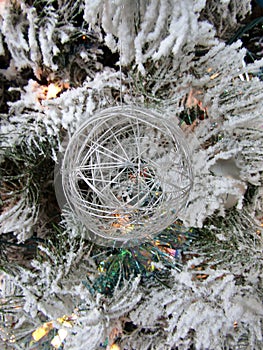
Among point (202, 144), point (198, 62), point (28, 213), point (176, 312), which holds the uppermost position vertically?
point (198, 62)

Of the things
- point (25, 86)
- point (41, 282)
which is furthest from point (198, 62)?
point (41, 282)


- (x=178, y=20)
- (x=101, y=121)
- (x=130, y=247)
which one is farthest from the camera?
(x=130, y=247)

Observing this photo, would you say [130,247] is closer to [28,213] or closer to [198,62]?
[28,213]

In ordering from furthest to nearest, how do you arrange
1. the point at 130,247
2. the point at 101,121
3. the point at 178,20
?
1. the point at 130,247
2. the point at 101,121
3. the point at 178,20

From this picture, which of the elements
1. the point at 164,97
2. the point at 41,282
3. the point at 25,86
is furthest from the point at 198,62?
the point at 41,282

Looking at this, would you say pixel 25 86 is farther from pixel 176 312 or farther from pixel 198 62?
pixel 176 312

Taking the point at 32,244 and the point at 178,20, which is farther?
the point at 32,244

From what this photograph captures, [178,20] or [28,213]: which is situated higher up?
[178,20]
